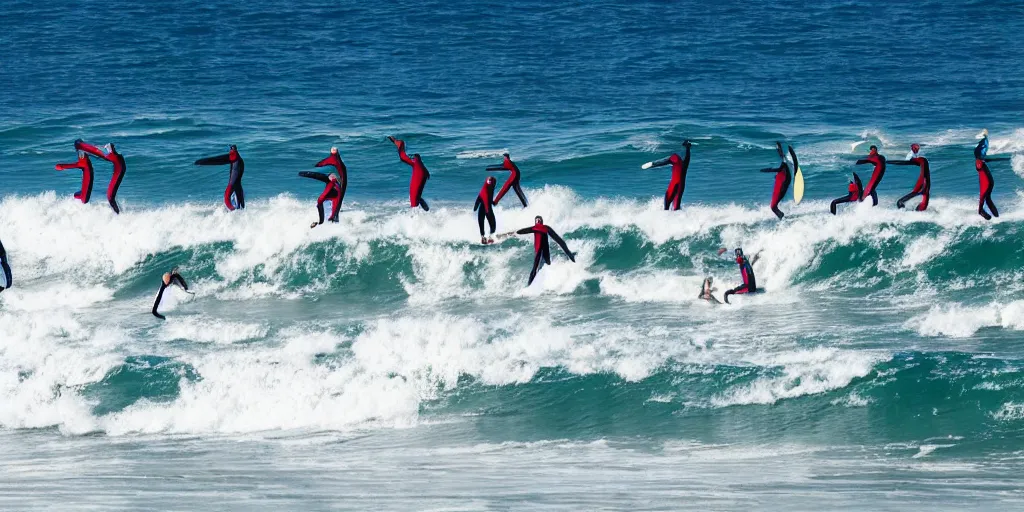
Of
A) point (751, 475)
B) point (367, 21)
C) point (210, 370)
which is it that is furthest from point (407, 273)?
point (367, 21)

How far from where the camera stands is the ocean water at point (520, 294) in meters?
20.5

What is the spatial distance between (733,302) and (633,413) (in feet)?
15.4

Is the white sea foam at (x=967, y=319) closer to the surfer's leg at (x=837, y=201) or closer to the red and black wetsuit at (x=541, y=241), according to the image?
the surfer's leg at (x=837, y=201)

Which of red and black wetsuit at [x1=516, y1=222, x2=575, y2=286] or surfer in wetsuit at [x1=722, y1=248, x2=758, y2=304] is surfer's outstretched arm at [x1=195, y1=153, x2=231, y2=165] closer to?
red and black wetsuit at [x1=516, y1=222, x2=575, y2=286]

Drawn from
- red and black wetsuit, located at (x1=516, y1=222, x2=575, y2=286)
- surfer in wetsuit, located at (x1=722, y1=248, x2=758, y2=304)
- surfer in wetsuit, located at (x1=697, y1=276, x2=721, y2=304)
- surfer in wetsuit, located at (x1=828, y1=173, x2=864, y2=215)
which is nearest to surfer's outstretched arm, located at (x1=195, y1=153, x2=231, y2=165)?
red and black wetsuit, located at (x1=516, y1=222, x2=575, y2=286)

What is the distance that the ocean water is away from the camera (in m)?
20.5

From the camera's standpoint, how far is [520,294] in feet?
92.2

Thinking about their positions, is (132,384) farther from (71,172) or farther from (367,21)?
(367,21)

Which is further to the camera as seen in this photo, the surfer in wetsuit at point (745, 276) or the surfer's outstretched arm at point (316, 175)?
the surfer in wetsuit at point (745, 276)

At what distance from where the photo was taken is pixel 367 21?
54.6 metres

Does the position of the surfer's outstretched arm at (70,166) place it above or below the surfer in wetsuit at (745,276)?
above

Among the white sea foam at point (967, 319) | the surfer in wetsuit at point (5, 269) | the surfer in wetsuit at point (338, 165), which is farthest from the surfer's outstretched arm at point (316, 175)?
the white sea foam at point (967, 319)

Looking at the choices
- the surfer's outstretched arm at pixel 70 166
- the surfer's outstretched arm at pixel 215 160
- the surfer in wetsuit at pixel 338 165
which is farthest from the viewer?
the surfer in wetsuit at pixel 338 165

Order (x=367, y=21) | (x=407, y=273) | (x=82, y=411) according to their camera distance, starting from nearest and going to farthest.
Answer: (x=82, y=411) → (x=407, y=273) → (x=367, y=21)
